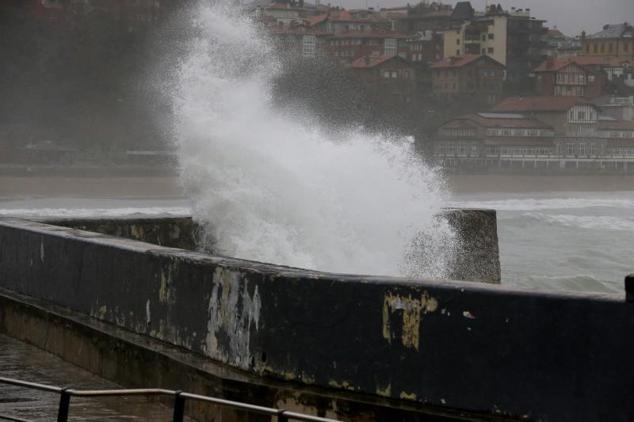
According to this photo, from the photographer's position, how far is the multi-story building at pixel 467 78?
116944mm

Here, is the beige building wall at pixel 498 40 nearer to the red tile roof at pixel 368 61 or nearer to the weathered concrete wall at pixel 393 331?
the red tile roof at pixel 368 61

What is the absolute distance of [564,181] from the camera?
92188 mm

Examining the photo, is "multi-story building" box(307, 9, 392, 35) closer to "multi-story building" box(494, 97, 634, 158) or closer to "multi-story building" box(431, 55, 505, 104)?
"multi-story building" box(431, 55, 505, 104)

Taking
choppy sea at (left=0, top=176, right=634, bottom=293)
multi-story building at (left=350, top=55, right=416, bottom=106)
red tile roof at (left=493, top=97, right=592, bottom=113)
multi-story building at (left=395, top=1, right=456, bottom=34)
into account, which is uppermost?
multi-story building at (left=395, top=1, right=456, bottom=34)

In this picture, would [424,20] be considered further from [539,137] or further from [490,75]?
[539,137]

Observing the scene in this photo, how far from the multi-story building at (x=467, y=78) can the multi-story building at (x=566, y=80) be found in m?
4.70

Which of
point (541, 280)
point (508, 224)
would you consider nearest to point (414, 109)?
point (508, 224)

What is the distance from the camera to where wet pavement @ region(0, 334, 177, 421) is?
506cm

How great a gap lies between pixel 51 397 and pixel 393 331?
190 cm

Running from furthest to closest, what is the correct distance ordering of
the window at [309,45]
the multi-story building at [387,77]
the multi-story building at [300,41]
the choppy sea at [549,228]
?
1. the window at [309,45]
2. the multi-story building at [300,41]
3. the multi-story building at [387,77]
4. the choppy sea at [549,228]

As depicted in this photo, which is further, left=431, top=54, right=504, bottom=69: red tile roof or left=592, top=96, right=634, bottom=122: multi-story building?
left=592, top=96, right=634, bottom=122: multi-story building

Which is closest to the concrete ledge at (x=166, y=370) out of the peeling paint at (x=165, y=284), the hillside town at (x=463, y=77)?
the peeling paint at (x=165, y=284)

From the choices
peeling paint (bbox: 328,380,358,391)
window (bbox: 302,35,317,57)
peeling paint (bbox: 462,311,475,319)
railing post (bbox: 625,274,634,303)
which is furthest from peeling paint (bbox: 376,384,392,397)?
window (bbox: 302,35,317,57)

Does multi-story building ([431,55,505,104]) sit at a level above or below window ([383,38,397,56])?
below
